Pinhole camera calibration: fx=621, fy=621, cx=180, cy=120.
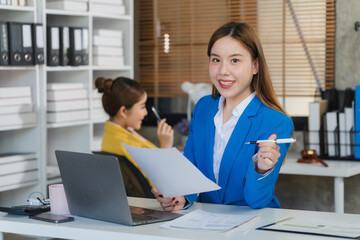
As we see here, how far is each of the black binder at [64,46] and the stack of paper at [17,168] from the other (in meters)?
0.61

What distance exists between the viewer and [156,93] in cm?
468

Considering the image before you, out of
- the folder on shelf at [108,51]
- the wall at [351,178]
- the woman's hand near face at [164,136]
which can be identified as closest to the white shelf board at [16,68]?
the folder on shelf at [108,51]

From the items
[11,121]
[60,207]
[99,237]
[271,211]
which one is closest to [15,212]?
[60,207]

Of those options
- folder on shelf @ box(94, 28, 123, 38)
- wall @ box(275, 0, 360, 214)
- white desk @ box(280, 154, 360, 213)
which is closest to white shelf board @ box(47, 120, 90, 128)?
folder on shelf @ box(94, 28, 123, 38)

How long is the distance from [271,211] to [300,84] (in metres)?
2.30

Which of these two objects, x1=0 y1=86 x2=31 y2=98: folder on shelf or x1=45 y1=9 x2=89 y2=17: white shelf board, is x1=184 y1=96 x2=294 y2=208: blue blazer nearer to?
x1=0 y1=86 x2=31 y2=98: folder on shelf

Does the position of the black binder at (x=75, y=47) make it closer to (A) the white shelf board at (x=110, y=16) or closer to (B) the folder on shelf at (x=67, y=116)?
(A) the white shelf board at (x=110, y=16)

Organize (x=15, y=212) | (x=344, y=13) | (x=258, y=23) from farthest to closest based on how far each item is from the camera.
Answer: (x=258, y=23), (x=344, y=13), (x=15, y=212)

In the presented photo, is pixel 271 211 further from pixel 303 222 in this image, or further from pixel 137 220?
pixel 137 220

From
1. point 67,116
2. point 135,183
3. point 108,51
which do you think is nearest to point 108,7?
point 108,51

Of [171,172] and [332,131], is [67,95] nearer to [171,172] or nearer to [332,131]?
[332,131]

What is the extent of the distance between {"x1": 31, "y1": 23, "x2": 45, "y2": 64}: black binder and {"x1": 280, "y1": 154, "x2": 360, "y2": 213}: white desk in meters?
1.54

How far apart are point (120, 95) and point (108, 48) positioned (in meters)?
0.81

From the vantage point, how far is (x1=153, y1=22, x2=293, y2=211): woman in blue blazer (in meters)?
2.16
